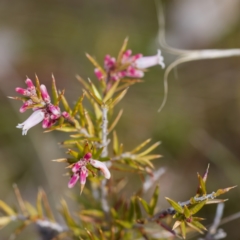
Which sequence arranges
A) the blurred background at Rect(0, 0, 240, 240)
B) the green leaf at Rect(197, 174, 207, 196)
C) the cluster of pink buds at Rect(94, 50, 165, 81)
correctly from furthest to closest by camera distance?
1. the blurred background at Rect(0, 0, 240, 240)
2. the cluster of pink buds at Rect(94, 50, 165, 81)
3. the green leaf at Rect(197, 174, 207, 196)

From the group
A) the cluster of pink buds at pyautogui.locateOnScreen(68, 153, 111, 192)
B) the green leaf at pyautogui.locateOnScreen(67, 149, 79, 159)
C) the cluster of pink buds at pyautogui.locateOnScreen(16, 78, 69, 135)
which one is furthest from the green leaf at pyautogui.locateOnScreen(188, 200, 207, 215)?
the cluster of pink buds at pyautogui.locateOnScreen(16, 78, 69, 135)

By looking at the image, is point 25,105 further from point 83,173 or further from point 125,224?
point 125,224

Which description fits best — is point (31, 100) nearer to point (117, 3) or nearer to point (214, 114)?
point (214, 114)

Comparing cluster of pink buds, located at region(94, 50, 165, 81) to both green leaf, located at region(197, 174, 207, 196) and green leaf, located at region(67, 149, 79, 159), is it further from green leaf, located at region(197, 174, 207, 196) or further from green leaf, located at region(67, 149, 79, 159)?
green leaf, located at region(197, 174, 207, 196)

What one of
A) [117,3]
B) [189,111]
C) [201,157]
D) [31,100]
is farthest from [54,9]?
[31,100]

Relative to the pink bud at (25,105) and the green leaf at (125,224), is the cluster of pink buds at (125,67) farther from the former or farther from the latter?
the green leaf at (125,224)

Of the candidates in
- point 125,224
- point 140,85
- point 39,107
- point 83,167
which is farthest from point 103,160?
point 140,85
